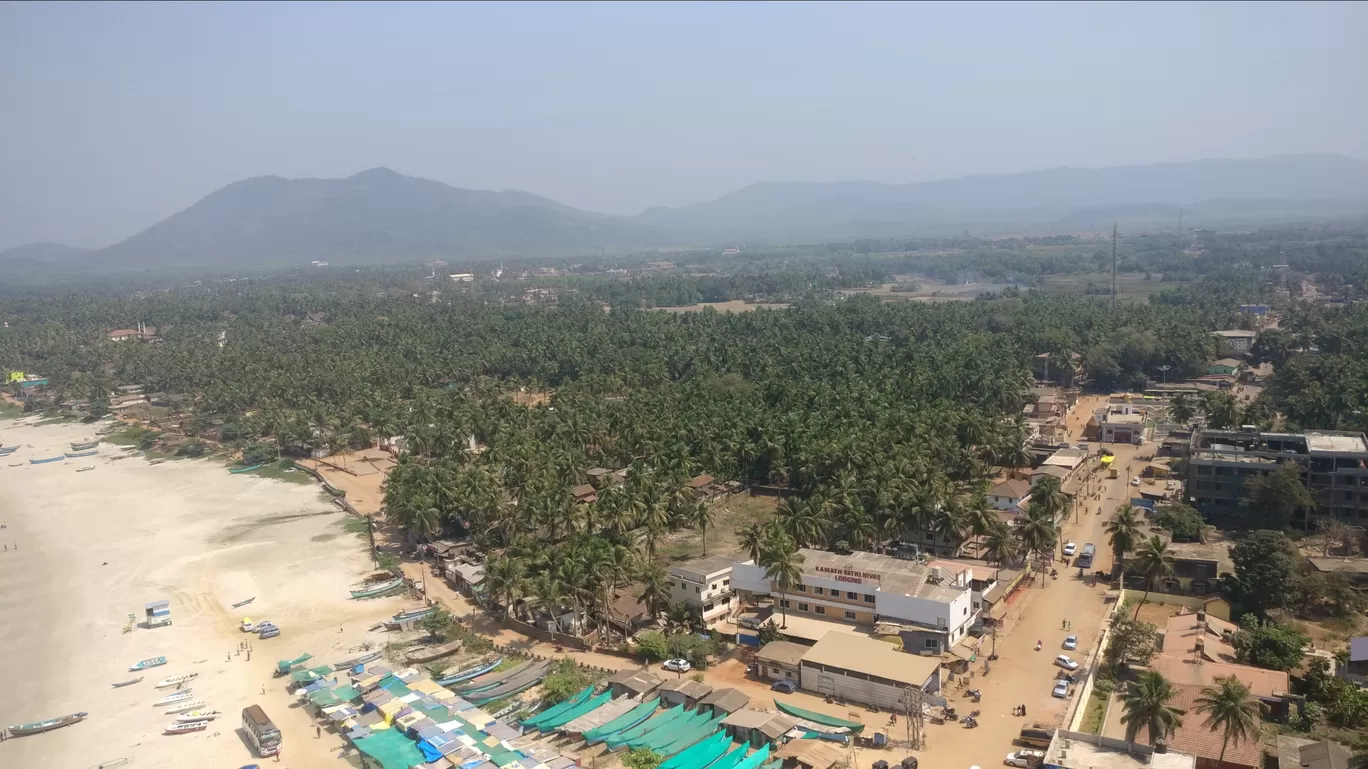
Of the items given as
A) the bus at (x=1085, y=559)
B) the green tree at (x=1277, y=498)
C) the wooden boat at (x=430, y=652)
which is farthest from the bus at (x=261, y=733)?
the green tree at (x=1277, y=498)

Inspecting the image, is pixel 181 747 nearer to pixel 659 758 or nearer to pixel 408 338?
pixel 659 758

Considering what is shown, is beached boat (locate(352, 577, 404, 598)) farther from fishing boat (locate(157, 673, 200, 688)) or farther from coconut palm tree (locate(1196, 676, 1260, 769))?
coconut palm tree (locate(1196, 676, 1260, 769))

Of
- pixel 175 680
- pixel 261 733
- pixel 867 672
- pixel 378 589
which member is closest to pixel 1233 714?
pixel 867 672

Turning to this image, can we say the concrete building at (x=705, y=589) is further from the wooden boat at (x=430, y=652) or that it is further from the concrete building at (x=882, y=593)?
the wooden boat at (x=430, y=652)

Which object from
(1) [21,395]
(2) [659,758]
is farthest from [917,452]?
(1) [21,395]

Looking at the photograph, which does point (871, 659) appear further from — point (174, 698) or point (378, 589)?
point (174, 698)
